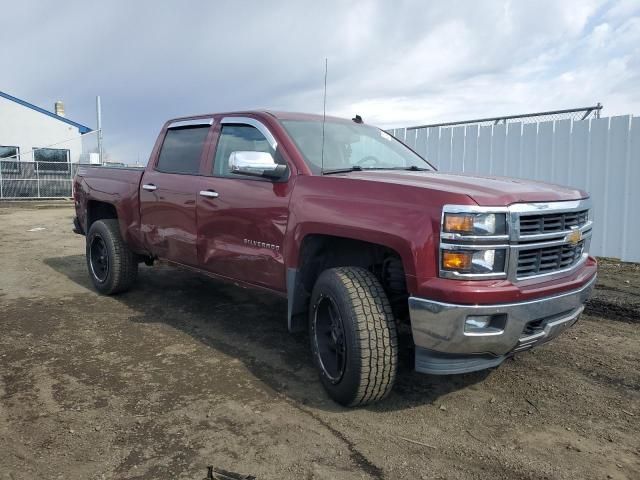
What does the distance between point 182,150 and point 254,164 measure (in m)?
1.73

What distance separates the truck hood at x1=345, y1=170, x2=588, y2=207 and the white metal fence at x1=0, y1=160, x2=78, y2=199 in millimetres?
22772

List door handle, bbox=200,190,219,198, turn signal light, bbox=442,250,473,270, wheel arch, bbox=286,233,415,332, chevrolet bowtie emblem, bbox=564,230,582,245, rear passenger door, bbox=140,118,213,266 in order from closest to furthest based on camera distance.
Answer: turn signal light, bbox=442,250,473,270
chevrolet bowtie emblem, bbox=564,230,582,245
wheel arch, bbox=286,233,415,332
door handle, bbox=200,190,219,198
rear passenger door, bbox=140,118,213,266

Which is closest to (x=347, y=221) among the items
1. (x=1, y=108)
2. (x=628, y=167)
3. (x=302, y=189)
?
(x=302, y=189)

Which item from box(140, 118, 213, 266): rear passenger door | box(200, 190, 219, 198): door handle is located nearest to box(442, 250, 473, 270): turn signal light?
box(200, 190, 219, 198): door handle

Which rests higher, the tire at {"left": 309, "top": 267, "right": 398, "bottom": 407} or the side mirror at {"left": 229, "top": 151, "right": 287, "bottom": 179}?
the side mirror at {"left": 229, "top": 151, "right": 287, "bottom": 179}

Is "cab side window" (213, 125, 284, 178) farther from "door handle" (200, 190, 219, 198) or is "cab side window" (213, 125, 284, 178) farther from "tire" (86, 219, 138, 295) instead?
"tire" (86, 219, 138, 295)

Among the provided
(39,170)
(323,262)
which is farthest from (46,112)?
(323,262)

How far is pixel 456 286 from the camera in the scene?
9.09ft

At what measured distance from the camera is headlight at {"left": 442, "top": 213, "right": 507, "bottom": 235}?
9.07 ft

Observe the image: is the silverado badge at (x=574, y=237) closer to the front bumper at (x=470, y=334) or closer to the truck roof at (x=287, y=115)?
the front bumper at (x=470, y=334)

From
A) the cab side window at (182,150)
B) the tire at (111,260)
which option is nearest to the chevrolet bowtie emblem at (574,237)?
the cab side window at (182,150)

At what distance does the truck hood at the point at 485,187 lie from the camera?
286 centimetres

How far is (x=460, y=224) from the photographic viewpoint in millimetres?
2771

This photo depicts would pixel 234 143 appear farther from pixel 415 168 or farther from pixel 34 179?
pixel 34 179
